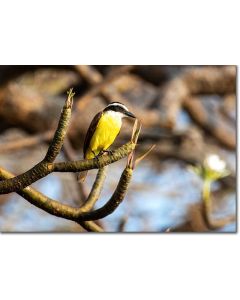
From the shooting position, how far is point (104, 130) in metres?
1.75

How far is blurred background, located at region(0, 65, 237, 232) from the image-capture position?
256 cm

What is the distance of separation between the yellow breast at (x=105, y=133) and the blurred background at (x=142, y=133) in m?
0.66

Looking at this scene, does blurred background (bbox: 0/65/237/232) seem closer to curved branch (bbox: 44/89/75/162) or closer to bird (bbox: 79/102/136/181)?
bird (bbox: 79/102/136/181)

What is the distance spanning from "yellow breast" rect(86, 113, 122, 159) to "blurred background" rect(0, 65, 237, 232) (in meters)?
0.66

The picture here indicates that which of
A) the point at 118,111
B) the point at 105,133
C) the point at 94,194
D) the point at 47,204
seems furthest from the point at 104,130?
the point at 47,204

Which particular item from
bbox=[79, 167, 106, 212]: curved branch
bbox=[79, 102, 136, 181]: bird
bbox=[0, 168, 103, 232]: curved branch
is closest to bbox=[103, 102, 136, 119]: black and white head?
bbox=[79, 102, 136, 181]: bird

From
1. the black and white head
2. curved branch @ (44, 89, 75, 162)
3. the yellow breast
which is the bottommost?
curved branch @ (44, 89, 75, 162)

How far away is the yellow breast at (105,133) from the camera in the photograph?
5.70 ft

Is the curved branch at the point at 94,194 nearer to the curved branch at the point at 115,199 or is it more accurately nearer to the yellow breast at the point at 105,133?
the curved branch at the point at 115,199

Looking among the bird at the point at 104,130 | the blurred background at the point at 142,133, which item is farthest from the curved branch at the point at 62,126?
the blurred background at the point at 142,133

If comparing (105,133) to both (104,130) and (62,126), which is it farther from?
(62,126)

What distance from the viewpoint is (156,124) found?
295 cm

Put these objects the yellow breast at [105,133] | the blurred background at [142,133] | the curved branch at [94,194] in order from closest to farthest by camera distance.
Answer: the curved branch at [94,194] → the yellow breast at [105,133] → the blurred background at [142,133]
